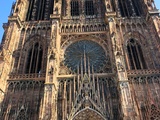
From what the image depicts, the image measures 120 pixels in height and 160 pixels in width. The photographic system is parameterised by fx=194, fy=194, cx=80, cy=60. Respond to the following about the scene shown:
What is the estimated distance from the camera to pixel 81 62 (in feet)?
71.2

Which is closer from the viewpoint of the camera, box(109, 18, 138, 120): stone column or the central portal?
box(109, 18, 138, 120): stone column

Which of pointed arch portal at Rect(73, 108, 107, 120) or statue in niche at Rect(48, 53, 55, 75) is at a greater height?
statue in niche at Rect(48, 53, 55, 75)

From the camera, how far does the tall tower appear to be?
59.4 ft

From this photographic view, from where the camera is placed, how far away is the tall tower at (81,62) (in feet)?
59.4

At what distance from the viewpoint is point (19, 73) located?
2105 cm

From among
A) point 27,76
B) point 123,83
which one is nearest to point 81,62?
point 123,83

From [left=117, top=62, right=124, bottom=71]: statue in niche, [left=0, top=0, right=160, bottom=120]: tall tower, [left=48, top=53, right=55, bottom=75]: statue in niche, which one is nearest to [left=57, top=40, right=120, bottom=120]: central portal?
[left=0, top=0, right=160, bottom=120]: tall tower

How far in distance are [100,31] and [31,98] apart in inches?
453

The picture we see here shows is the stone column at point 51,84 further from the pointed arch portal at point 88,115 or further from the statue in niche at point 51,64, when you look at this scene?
the pointed arch portal at point 88,115

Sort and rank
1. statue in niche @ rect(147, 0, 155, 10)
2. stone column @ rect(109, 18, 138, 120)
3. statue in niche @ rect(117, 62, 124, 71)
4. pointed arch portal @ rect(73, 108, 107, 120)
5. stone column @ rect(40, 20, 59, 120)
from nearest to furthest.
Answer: stone column @ rect(109, 18, 138, 120) → stone column @ rect(40, 20, 59, 120) → pointed arch portal @ rect(73, 108, 107, 120) → statue in niche @ rect(117, 62, 124, 71) → statue in niche @ rect(147, 0, 155, 10)

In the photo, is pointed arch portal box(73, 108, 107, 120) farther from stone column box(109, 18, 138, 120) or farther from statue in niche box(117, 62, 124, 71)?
statue in niche box(117, 62, 124, 71)

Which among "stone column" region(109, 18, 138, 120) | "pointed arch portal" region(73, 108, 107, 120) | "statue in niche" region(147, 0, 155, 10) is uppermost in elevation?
"statue in niche" region(147, 0, 155, 10)

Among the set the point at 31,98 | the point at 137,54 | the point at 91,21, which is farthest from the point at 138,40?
the point at 31,98

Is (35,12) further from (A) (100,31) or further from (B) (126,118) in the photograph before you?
(B) (126,118)
